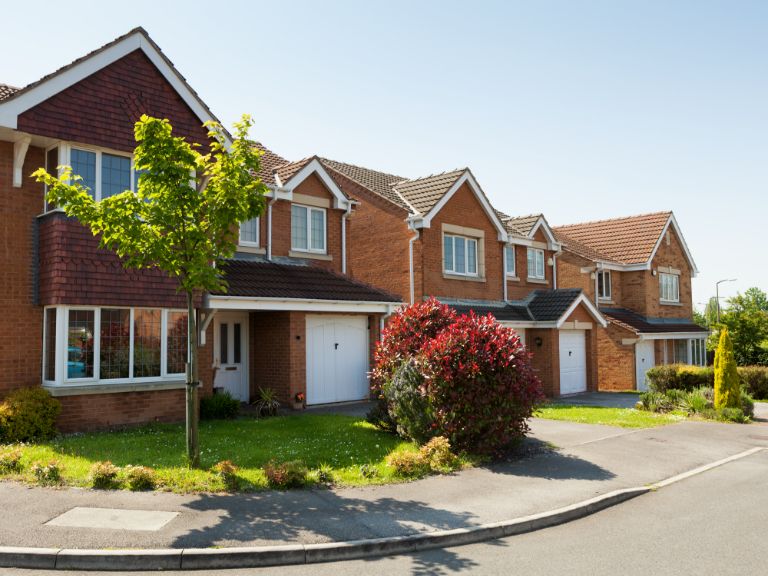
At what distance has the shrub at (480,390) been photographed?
10570 millimetres

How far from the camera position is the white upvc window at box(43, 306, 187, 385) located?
1204 centimetres

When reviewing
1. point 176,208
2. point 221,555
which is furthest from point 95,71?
point 221,555

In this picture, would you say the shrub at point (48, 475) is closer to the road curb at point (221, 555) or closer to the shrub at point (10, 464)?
the shrub at point (10, 464)

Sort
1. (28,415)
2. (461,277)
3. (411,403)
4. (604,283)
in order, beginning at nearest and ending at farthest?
(28,415) < (411,403) < (461,277) < (604,283)

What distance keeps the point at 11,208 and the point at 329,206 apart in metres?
8.78

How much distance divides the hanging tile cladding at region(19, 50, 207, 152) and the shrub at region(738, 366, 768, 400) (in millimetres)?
21322

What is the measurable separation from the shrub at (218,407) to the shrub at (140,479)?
599 cm

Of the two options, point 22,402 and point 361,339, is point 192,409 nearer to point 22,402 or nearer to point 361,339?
point 22,402

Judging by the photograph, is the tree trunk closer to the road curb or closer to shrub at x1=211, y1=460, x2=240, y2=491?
shrub at x1=211, y1=460, x2=240, y2=491

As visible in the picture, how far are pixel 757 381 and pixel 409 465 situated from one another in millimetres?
19929

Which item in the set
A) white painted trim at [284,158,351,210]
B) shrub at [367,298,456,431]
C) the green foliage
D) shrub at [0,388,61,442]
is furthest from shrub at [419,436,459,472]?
white painted trim at [284,158,351,210]

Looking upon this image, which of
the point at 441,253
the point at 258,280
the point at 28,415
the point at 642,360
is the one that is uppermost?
the point at 441,253

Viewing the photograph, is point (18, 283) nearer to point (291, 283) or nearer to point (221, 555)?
point (291, 283)

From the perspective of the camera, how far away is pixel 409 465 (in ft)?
30.6
